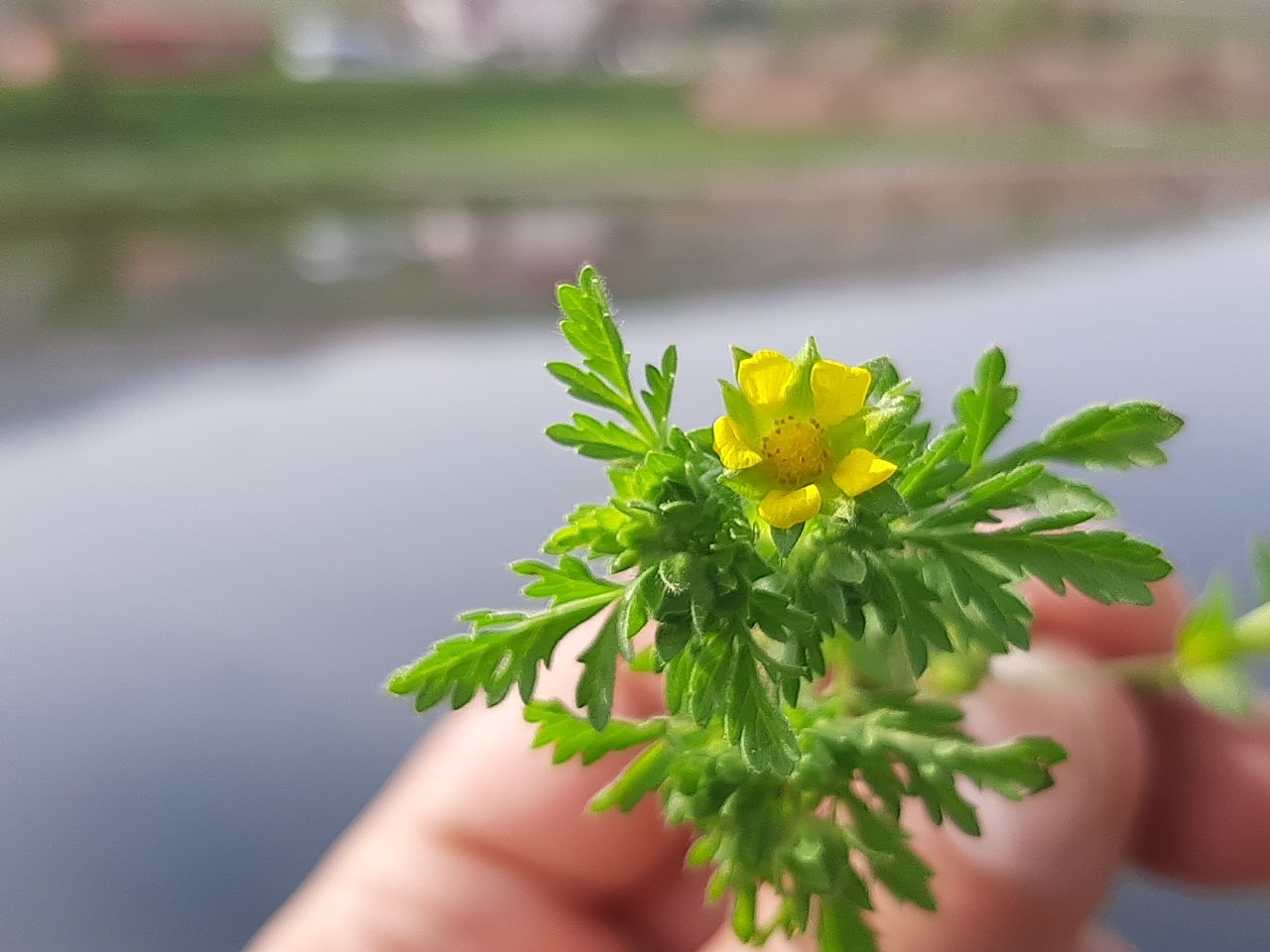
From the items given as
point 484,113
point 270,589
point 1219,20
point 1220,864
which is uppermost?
point 484,113

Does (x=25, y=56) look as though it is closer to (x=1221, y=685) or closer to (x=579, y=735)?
(x=579, y=735)

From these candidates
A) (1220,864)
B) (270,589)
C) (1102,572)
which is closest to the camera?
(1102,572)

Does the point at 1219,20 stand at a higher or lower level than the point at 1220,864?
higher

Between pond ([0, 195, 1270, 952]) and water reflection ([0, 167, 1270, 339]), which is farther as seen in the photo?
water reflection ([0, 167, 1270, 339])

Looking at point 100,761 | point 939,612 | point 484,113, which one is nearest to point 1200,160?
point 484,113

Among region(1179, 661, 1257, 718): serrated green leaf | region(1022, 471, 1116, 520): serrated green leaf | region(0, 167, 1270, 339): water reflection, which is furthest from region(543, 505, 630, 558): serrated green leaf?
region(0, 167, 1270, 339): water reflection

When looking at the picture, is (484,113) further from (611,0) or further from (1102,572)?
(1102,572)

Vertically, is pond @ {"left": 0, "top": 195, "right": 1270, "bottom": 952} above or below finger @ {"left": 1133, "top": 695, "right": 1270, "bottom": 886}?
above

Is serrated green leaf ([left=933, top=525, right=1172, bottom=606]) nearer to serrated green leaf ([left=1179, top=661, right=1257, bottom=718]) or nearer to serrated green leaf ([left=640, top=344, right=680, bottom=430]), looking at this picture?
serrated green leaf ([left=640, top=344, right=680, bottom=430])
